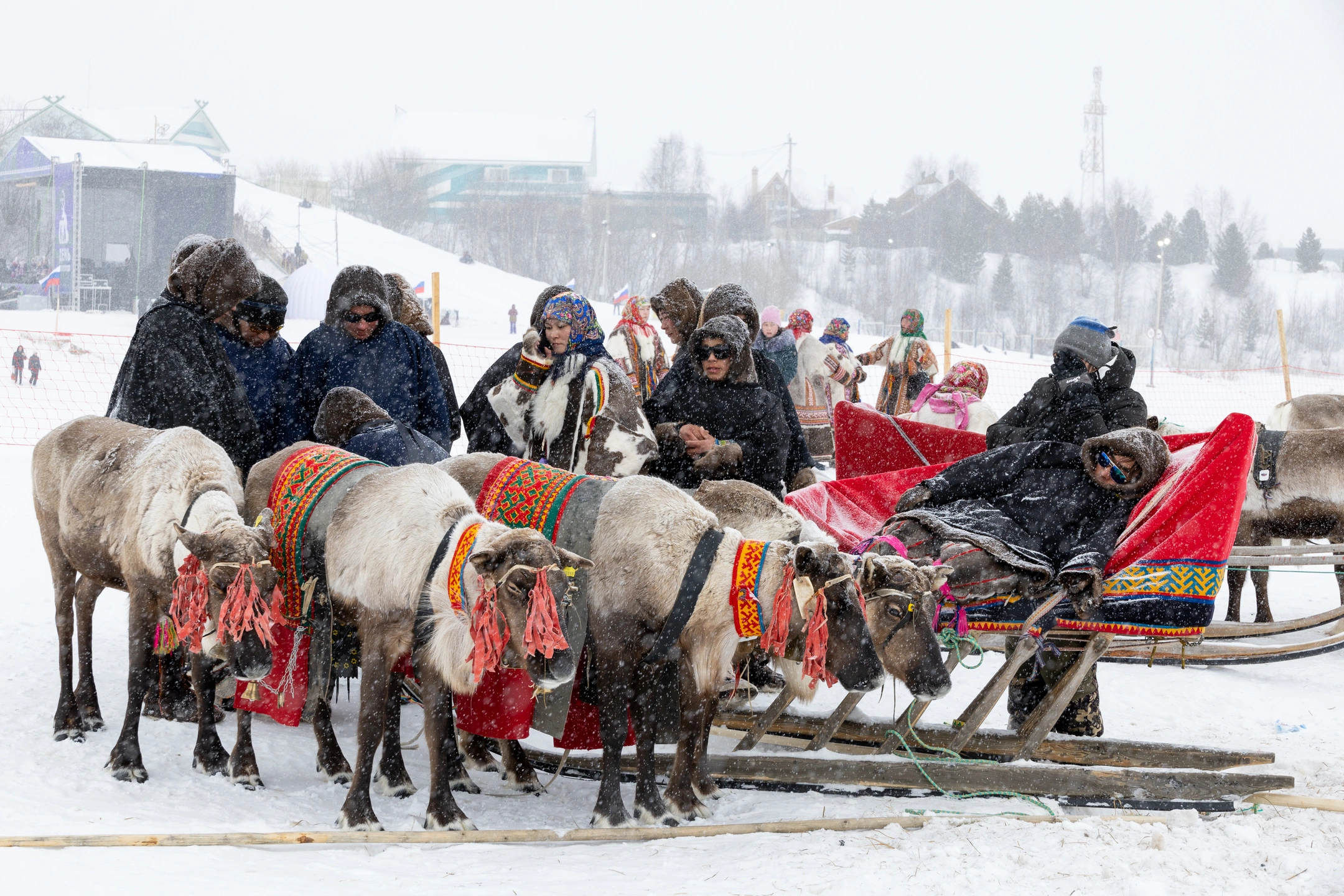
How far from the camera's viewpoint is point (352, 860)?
3.38 meters

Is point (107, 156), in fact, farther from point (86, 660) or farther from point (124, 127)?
point (86, 660)

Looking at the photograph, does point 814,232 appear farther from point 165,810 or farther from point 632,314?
point 165,810

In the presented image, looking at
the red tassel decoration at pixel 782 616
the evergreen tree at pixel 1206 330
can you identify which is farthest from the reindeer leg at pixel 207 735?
the evergreen tree at pixel 1206 330

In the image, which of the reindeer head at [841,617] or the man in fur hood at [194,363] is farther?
the man in fur hood at [194,363]

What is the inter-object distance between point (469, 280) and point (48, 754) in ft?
119

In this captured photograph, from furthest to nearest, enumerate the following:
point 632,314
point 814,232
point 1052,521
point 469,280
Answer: point 814,232 → point 469,280 → point 632,314 → point 1052,521

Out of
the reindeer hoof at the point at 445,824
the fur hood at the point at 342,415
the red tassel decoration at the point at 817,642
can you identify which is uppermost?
the fur hood at the point at 342,415

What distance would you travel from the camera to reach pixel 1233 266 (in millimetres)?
50344

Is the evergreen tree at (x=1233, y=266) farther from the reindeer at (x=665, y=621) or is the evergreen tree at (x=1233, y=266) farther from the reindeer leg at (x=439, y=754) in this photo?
the reindeer leg at (x=439, y=754)

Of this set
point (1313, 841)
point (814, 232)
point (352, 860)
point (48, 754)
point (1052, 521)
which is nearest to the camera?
point (352, 860)

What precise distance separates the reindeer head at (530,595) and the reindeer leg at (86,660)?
206cm

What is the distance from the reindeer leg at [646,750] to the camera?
12.9 ft

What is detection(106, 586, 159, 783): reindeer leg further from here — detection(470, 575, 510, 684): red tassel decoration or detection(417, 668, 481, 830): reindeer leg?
detection(470, 575, 510, 684): red tassel decoration

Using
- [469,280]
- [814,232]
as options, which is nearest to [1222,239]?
[814,232]
